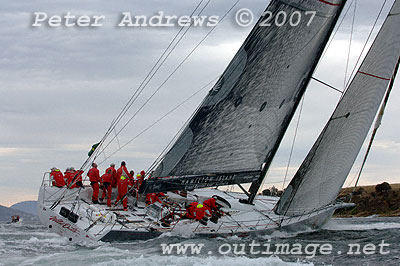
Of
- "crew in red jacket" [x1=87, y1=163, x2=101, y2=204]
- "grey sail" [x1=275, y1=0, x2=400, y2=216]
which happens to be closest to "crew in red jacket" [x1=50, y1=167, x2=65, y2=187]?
"crew in red jacket" [x1=87, y1=163, x2=101, y2=204]

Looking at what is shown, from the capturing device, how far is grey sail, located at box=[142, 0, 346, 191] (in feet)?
50.5

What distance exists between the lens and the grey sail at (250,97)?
50.5ft

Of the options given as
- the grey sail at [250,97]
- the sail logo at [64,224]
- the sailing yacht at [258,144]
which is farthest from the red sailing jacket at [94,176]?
the grey sail at [250,97]

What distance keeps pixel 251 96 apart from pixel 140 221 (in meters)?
4.62

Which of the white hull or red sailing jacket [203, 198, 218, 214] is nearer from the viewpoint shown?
the white hull

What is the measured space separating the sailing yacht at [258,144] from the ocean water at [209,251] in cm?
56

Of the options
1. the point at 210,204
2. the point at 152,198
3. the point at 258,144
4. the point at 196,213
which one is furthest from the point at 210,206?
the point at 152,198

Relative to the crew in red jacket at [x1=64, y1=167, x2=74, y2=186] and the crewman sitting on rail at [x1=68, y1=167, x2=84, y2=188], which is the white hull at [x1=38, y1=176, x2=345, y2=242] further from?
the crew in red jacket at [x1=64, y1=167, x2=74, y2=186]

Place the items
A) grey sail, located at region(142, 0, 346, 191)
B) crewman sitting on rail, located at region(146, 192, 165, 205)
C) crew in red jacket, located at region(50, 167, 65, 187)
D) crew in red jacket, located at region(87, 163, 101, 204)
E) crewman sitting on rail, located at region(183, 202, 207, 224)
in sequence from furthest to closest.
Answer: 1. crew in red jacket, located at region(50, 167, 65, 187)
2. crewman sitting on rail, located at region(146, 192, 165, 205)
3. crew in red jacket, located at region(87, 163, 101, 204)
4. crewman sitting on rail, located at region(183, 202, 207, 224)
5. grey sail, located at region(142, 0, 346, 191)

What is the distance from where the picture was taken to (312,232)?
58.1ft

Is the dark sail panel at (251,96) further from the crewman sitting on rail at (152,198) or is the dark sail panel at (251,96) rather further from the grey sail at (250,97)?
the crewman sitting on rail at (152,198)

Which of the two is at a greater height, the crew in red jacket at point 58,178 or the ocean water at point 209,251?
the crew in red jacket at point 58,178

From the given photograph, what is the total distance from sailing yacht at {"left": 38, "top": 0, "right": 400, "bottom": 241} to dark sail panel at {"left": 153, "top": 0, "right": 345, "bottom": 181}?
0.03m

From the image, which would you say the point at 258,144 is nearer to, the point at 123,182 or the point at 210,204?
the point at 210,204
